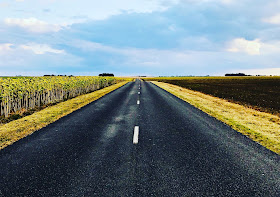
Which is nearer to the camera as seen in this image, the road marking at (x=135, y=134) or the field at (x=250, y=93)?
the road marking at (x=135, y=134)

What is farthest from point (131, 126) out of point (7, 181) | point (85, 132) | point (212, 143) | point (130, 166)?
point (7, 181)

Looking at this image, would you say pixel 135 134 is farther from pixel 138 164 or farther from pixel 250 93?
pixel 250 93

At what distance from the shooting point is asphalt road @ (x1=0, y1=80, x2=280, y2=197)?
3.72 meters

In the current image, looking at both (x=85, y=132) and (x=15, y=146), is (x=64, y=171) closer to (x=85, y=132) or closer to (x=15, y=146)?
(x=15, y=146)

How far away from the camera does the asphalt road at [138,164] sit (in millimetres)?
3723

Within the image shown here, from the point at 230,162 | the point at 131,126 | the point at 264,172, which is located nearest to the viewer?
the point at 264,172

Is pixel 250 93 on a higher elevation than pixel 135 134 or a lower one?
higher

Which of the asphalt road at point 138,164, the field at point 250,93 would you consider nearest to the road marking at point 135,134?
the asphalt road at point 138,164

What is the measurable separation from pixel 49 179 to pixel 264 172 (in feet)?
14.5

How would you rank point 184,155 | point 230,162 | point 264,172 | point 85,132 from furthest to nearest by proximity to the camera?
point 85,132
point 184,155
point 230,162
point 264,172

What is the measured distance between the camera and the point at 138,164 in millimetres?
4766

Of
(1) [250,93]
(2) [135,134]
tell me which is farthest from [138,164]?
(1) [250,93]

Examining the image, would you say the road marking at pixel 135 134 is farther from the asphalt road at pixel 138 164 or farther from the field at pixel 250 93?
the field at pixel 250 93

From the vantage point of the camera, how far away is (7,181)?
4.04 meters
